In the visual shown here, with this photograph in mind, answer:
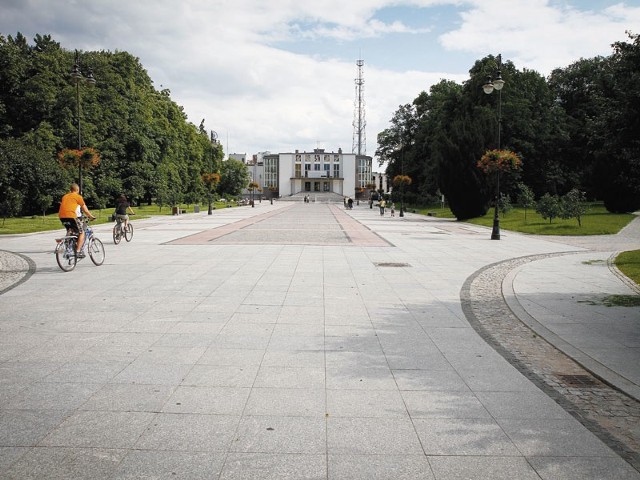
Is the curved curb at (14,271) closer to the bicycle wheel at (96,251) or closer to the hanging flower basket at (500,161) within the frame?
the bicycle wheel at (96,251)

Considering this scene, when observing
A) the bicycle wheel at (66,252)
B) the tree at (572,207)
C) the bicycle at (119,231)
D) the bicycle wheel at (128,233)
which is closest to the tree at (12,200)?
the bicycle wheel at (128,233)

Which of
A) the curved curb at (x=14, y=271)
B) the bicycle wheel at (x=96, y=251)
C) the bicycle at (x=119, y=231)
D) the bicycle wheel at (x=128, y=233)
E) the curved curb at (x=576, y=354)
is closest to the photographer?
the curved curb at (x=576, y=354)

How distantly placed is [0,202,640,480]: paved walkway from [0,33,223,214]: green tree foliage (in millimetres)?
29094

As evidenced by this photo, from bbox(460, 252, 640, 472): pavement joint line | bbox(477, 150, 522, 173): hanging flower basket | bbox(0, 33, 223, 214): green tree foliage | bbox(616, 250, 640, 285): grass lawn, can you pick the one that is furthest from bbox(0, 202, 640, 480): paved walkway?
bbox(0, 33, 223, 214): green tree foliage

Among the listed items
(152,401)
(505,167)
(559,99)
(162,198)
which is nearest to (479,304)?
(152,401)

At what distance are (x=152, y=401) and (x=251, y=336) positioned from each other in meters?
2.22

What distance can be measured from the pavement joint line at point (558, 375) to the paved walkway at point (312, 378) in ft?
0.08

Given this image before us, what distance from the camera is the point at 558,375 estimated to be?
17.4 ft

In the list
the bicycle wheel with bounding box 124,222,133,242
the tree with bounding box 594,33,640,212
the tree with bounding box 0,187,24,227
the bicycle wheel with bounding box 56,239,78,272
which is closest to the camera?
the tree with bounding box 594,33,640,212

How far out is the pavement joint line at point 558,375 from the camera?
396cm

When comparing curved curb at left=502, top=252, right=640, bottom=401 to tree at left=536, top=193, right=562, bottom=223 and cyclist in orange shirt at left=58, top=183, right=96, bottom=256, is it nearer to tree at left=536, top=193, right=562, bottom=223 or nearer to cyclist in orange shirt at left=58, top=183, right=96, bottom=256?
cyclist in orange shirt at left=58, top=183, right=96, bottom=256

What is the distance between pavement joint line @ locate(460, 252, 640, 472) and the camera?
13.0 ft

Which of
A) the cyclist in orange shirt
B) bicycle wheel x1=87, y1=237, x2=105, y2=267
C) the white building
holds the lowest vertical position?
bicycle wheel x1=87, y1=237, x2=105, y2=267

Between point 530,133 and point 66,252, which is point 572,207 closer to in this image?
point 530,133
